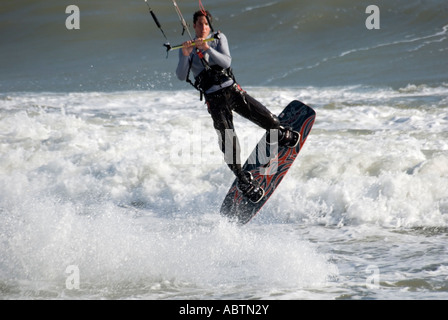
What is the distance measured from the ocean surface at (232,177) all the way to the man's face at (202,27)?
6.85 ft

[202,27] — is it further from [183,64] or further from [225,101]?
[225,101]

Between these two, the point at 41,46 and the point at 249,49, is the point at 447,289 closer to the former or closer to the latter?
the point at 249,49

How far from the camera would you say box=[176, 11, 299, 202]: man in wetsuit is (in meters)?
5.73

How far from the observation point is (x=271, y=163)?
7.07 meters

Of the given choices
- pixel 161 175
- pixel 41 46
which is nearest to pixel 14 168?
pixel 161 175

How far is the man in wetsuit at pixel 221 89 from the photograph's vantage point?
5734 mm

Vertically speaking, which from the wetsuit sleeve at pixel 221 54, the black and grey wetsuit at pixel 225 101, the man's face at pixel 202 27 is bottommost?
the black and grey wetsuit at pixel 225 101

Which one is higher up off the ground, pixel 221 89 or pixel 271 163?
pixel 221 89

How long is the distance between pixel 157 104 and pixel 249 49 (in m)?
6.81

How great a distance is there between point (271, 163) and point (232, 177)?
180cm

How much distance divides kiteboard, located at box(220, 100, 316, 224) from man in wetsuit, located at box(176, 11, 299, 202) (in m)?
0.29

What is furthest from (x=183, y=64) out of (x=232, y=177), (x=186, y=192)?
(x=232, y=177)

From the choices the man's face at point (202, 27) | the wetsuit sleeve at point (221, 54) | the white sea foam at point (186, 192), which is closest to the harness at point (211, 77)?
the wetsuit sleeve at point (221, 54)

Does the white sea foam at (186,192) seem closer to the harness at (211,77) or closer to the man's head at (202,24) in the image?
the harness at (211,77)
